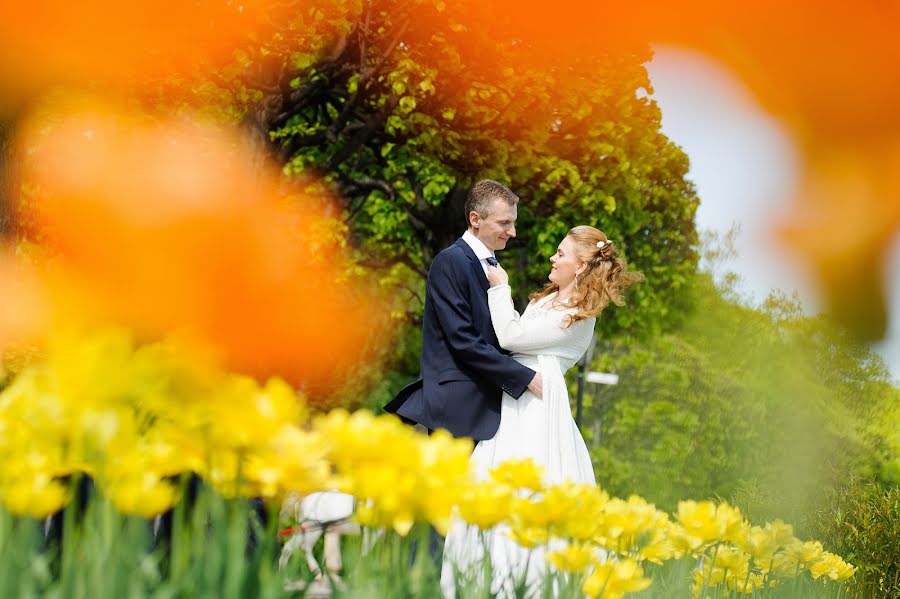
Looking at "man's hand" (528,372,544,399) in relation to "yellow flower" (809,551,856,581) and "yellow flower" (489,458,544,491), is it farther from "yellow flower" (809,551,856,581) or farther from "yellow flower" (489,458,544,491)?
"yellow flower" (489,458,544,491)

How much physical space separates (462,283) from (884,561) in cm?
316

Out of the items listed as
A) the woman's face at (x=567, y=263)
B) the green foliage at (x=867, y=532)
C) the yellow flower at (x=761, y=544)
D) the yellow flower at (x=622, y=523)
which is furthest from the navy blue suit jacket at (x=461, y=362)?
the green foliage at (x=867, y=532)

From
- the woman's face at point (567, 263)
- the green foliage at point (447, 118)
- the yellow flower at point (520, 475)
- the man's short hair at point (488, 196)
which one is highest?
the green foliage at point (447, 118)

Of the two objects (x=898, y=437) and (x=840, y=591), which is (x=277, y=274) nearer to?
(x=898, y=437)

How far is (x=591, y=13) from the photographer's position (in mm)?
12328

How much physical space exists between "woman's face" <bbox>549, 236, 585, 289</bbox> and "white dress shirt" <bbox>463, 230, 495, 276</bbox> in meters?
0.33

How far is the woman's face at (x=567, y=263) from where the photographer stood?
17.3 ft

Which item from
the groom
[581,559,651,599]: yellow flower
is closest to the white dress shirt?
the groom

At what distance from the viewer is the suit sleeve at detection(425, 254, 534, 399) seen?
493 cm

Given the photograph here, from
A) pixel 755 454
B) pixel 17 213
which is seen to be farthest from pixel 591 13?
pixel 17 213

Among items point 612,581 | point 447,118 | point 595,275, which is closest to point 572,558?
point 612,581

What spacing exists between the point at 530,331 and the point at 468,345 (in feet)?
1.08

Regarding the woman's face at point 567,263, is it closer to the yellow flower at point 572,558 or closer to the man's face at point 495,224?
the man's face at point 495,224

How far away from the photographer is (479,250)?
516 cm
